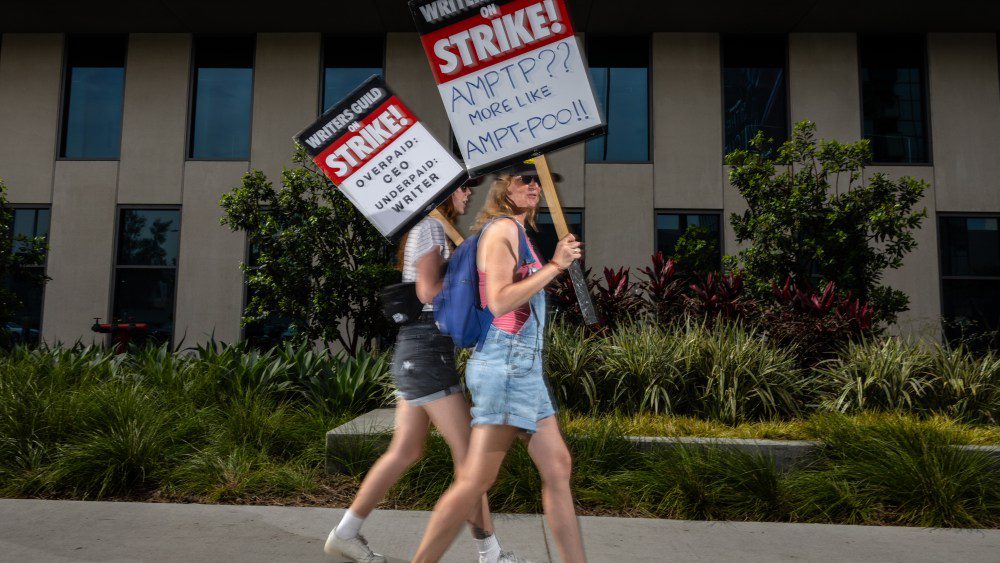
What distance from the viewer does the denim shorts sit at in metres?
2.62

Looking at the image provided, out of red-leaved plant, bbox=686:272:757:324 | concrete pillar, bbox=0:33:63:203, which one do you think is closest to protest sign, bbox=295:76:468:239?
red-leaved plant, bbox=686:272:757:324

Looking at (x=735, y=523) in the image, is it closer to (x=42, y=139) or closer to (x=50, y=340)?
(x=50, y=340)

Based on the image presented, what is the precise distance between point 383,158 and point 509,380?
4.44 feet

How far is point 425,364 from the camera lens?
3084 millimetres

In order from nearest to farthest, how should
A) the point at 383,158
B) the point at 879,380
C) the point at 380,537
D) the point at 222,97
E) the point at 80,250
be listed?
the point at 383,158, the point at 380,537, the point at 879,380, the point at 80,250, the point at 222,97

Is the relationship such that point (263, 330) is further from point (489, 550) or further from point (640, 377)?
point (489, 550)

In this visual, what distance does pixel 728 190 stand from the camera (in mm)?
12297

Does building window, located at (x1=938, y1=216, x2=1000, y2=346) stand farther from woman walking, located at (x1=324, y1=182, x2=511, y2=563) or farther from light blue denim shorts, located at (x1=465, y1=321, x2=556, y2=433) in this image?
light blue denim shorts, located at (x1=465, y1=321, x2=556, y2=433)

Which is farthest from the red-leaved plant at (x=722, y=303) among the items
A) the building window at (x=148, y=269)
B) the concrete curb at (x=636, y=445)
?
the building window at (x=148, y=269)

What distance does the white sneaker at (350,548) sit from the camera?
3.24 meters

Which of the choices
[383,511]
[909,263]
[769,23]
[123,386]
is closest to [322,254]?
[123,386]

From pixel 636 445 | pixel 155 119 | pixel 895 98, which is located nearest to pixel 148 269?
pixel 155 119

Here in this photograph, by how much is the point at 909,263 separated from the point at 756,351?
7747 millimetres

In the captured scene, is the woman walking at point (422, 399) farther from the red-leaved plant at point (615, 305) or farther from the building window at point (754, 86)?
the building window at point (754, 86)
